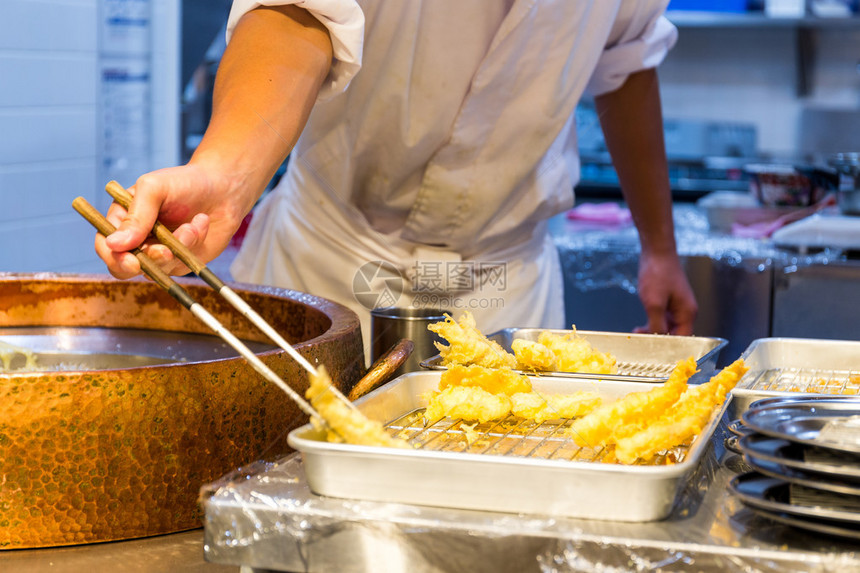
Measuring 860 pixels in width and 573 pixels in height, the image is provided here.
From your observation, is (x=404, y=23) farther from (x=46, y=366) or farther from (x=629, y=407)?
(x=629, y=407)

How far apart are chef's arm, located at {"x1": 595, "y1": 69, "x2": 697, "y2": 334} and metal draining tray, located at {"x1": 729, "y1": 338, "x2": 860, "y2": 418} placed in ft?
2.41

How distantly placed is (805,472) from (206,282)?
0.46 meters

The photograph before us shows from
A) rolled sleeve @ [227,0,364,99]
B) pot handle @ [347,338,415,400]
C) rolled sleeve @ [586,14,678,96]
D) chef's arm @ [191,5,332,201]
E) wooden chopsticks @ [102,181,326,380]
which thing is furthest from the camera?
rolled sleeve @ [586,14,678,96]

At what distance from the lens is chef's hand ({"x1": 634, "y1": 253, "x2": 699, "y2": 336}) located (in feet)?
6.00

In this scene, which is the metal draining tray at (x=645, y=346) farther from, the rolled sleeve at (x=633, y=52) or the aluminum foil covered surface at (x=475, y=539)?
the rolled sleeve at (x=633, y=52)

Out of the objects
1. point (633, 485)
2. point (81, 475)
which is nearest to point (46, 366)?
point (81, 475)

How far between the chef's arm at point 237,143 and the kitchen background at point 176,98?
1962 mm

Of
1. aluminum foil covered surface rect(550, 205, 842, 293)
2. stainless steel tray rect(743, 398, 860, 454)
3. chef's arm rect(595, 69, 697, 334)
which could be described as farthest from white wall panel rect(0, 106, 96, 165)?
stainless steel tray rect(743, 398, 860, 454)

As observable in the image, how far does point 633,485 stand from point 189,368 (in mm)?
368

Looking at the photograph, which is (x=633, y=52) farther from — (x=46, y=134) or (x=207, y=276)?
(x=46, y=134)

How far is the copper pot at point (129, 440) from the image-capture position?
72 cm

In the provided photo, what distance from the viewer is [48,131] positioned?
9.41 ft

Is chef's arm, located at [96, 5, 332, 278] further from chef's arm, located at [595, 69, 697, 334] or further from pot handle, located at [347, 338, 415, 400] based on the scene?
chef's arm, located at [595, 69, 697, 334]

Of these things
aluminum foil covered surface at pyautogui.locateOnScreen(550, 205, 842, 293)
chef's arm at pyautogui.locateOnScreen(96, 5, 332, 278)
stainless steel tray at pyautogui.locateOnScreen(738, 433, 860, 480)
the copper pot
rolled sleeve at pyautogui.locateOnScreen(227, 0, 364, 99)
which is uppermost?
rolled sleeve at pyautogui.locateOnScreen(227, 0, 364, 99)
